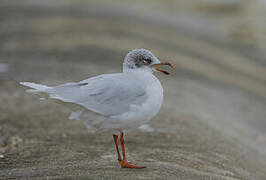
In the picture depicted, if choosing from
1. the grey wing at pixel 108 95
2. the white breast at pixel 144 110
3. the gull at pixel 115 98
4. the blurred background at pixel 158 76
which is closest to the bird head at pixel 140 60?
the gull at pixel 115 98

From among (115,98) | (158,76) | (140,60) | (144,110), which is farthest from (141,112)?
(158,76)

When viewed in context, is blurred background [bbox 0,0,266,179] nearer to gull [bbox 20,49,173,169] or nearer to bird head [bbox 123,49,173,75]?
gull [bbox 20,49,173,169]

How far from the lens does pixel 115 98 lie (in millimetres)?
4797

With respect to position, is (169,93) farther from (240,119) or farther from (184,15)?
(184,15)

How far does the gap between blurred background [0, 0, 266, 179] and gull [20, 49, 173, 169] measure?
74 centimetres

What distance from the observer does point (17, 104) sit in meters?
8.95

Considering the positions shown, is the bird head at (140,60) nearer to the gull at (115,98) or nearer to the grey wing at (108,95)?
the gull at (115,98)

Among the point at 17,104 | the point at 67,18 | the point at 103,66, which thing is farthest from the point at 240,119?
the point at 67,18

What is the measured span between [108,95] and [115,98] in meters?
0.09

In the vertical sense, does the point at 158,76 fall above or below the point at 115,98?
below

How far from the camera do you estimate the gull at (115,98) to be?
15.5 feet

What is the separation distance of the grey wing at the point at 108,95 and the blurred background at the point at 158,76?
89 centimetres

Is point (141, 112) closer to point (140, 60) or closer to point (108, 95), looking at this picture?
point (108, 95)

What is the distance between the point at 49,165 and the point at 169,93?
205 inches
